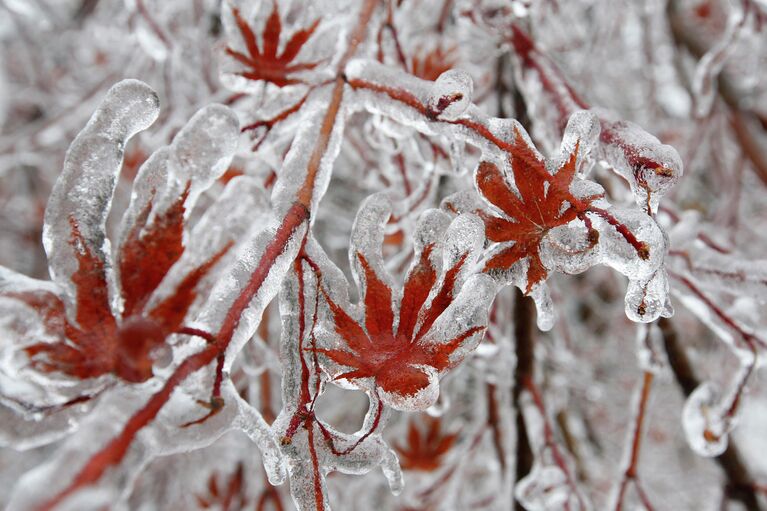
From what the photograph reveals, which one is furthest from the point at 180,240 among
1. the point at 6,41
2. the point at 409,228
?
the point at 6,41

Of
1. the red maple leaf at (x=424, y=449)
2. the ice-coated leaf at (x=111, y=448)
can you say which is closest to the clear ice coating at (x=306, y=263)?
the ice-coated leaf at (x=111, y=448)

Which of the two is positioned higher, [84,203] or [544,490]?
[84,203]

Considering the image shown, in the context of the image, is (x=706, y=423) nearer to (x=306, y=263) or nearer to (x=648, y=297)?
(x=648, y=297)

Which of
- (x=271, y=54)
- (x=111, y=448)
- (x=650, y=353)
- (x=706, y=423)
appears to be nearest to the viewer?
(x=111, y=448)

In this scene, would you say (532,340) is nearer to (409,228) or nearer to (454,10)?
(409,228)

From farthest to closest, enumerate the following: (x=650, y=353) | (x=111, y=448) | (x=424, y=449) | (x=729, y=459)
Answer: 1. (x=424, y=449)
2. (x=729, y=459)
3. (x=650, y=353)
4. (x=111, y=448)

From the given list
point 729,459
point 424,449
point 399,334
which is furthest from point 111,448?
point 424,449
